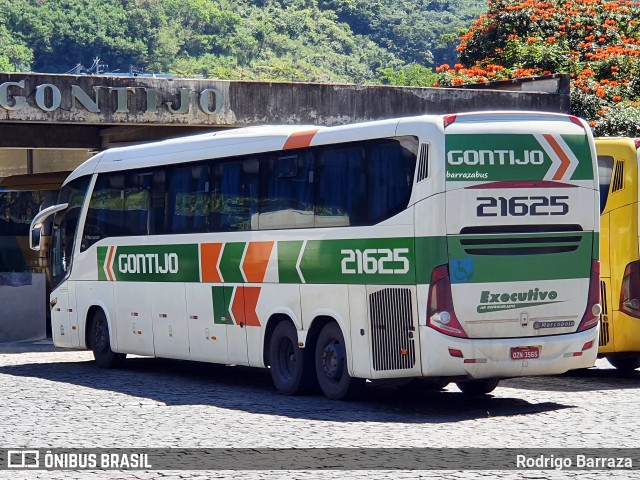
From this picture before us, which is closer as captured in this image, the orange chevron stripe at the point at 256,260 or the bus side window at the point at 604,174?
the orange chevron stripe at the point at 256,260

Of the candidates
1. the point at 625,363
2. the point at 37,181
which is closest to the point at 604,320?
the point at 625,363

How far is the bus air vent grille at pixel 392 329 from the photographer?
46.3ft

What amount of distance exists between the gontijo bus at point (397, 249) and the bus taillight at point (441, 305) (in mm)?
14

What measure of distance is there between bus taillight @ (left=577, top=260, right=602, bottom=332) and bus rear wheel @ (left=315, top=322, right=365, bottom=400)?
8.07ft

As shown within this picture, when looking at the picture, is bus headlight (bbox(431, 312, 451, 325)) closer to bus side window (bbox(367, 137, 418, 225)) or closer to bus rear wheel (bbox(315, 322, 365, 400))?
bus side window (bbox(367, 137, 418, 225))

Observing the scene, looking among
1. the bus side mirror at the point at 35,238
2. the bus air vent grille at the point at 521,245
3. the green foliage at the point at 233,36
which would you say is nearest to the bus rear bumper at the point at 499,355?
the bus air vent grille at the point at 521,245

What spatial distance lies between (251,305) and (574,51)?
2540 cm

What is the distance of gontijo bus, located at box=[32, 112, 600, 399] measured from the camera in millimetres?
13945

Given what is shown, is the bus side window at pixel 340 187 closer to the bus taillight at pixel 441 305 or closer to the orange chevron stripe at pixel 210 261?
the bus taillight at pixel 441 305

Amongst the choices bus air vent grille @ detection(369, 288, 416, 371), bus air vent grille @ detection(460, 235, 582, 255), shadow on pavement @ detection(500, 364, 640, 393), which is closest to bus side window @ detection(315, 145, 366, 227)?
bus air vent grille @ detection(369, 288, 416, 371)

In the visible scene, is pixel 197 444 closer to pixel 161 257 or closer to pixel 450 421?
pixel 450 421

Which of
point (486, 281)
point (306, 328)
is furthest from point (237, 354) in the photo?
point (486, 281)

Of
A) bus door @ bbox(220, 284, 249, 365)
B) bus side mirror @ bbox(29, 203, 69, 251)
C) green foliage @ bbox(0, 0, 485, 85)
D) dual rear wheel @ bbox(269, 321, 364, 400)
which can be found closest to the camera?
dual rear wheel @ bbox(269, 321, 364, 400)

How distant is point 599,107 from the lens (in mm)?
35031
